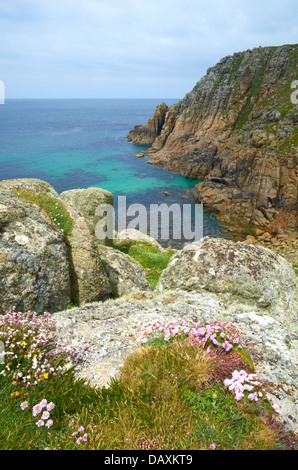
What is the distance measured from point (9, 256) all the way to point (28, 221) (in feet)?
6.10

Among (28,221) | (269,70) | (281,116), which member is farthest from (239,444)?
(269,70)

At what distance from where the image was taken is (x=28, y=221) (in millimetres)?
10477

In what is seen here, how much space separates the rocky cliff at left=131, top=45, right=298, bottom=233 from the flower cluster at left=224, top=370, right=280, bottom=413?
5396 cm

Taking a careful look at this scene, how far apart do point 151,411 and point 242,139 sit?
3637 inches

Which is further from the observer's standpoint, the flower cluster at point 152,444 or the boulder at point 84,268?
the boulder at point 84,268

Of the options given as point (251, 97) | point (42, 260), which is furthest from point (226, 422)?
point (251, 97)

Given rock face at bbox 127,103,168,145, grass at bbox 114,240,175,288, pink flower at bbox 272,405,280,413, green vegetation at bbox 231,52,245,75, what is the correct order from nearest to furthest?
1. pink flower at bbox 272,405,280,413
2. grass at bbox 114,240,175,288
3. green vegetation at bbox 231,52,245,75
4. rock face at bbox 127,103,168,145

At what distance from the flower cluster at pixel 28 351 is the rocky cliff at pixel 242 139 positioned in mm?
54911

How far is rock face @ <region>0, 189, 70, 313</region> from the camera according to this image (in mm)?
8969

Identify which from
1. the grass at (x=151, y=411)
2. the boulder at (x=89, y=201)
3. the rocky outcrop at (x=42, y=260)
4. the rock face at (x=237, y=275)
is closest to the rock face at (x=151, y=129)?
the boulder at (x=89, y=201)

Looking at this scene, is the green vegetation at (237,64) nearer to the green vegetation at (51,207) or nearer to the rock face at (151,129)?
the rock face at (151,129)

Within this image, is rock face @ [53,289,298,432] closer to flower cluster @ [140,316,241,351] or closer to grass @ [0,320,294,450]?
grass @ [0,320,294,450]

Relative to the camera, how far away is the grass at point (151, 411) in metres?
4.04

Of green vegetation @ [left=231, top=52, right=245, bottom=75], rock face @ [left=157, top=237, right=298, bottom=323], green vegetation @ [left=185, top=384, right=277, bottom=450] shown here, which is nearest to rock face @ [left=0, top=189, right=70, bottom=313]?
rock face @ [left=157, top=237, right=298, bottom=323]
